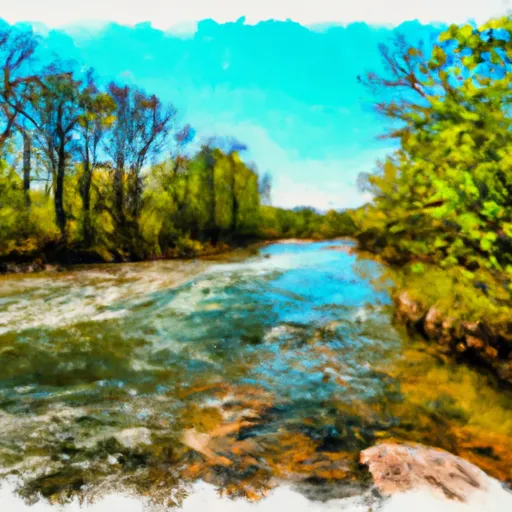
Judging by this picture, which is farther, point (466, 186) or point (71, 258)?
point (71, 258)

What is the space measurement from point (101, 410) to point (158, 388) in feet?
1.46

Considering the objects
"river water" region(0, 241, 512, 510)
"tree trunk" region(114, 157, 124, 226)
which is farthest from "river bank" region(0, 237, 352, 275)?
"river water" region(0, 241, 512, 510)

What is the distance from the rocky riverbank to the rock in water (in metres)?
1.23

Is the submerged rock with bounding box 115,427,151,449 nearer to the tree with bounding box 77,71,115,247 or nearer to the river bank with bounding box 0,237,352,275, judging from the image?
the river bank with bounding box 0,237,352,275

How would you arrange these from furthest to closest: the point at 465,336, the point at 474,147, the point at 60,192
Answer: the point at 60,192, the point at 465,336, the point at 474,147

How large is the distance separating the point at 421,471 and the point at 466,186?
4.66 feet

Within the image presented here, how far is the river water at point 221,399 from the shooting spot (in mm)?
2238

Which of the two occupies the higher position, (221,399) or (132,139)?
(132,139)

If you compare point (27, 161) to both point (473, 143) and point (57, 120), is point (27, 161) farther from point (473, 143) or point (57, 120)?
point (473, 143)

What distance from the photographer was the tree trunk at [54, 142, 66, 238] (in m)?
9.20

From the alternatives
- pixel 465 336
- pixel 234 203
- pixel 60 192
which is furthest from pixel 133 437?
pixel 234 203

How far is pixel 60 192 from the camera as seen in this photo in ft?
30.9

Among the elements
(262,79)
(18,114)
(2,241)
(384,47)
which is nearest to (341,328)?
(384,47)

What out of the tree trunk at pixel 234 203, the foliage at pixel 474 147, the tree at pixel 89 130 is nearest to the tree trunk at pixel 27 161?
the tree at pixel 89 130
